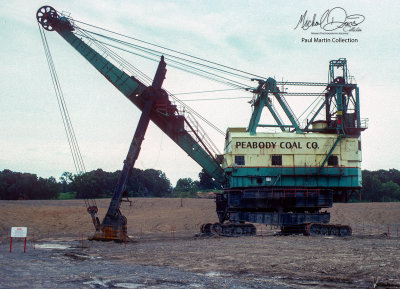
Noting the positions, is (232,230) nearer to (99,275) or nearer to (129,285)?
(99,275)

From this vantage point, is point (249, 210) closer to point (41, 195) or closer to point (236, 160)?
point (236, 160)

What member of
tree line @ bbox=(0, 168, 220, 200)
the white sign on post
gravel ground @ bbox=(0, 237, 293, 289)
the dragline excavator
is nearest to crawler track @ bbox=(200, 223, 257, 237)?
the dragline excavator

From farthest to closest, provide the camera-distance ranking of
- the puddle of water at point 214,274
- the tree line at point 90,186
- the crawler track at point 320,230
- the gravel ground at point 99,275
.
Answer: the tree line at point 90,186
the crawler track at point 320,230
the puddle of water at point 214,274
the gravel ground at point 99,275

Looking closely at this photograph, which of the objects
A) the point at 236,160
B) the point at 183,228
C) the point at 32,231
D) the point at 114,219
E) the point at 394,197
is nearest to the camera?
the point at 114,219

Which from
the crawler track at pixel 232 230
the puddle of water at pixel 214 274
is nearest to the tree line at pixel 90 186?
the crawler track at pixel 232 230

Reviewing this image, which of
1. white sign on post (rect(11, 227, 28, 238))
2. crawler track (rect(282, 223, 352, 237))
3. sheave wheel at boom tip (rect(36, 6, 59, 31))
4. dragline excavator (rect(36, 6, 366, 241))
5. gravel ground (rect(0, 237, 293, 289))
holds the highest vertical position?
sheave wheel at boom tip (rect(36, 6, 59, 31))

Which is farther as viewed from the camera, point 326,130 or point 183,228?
point 183,228

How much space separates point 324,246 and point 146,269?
725cm

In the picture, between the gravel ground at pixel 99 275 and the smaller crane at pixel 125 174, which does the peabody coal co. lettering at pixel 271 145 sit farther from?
the gravel ground at pixel 99 275

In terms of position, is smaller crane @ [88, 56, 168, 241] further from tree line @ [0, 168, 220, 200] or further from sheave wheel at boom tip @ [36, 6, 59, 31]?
tree line @ [0, 168, 220, 200]

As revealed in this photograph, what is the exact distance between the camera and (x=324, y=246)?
49.0ft

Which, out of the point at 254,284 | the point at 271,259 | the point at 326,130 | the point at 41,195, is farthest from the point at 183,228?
the point at 41,195

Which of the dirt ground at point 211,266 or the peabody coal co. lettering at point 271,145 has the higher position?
the peabody coal co. lettering at point 271,145

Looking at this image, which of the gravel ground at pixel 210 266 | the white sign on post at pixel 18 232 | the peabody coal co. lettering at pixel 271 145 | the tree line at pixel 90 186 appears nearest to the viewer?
the gravel ground at pixel 210 266
